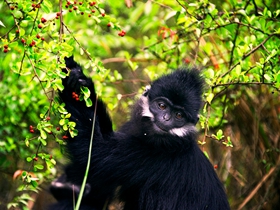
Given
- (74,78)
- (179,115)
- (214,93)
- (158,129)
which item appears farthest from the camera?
(214,93)

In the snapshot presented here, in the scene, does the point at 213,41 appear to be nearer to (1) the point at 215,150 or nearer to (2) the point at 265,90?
(2) the point at 265,90

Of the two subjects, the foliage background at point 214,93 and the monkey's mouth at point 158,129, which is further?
the foliage background at point 214,93

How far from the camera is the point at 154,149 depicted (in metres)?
4.84

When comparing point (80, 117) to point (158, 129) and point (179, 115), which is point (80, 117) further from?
point (179, 115)

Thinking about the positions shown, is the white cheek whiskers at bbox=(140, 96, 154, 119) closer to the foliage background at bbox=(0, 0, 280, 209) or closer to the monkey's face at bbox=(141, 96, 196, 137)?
the monkey's face at bbox=(141, 96, 196, 137)

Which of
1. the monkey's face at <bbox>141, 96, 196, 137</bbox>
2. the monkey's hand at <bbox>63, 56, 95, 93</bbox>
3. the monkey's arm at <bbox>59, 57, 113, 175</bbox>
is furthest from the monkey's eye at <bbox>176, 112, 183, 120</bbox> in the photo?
the monkey's hand at <bbox>63, 56, 95, 93</bbox>

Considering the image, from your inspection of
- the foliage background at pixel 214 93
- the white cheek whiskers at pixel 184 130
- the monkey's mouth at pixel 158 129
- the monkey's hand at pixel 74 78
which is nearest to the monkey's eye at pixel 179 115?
the white cheek whiskers at pixel 184 130

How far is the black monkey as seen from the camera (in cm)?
475

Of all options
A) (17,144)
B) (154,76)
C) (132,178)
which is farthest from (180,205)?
(17,144)

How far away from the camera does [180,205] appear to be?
4.95 m

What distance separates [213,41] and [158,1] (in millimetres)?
1315

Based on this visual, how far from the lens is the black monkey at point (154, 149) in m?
4.75

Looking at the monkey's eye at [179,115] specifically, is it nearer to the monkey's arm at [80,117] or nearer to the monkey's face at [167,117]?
the monkey's face at [167,117]

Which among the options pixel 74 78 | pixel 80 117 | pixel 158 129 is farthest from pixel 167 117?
pixel 74 78
